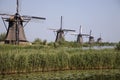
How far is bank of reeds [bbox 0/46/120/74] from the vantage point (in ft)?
53.6

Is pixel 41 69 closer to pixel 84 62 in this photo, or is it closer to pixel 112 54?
pixel 84 62

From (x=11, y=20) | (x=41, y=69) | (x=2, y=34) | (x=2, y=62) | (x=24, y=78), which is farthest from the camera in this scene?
(x=2, y=34)

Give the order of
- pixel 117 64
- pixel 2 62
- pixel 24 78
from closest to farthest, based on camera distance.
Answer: pixel 24 78
pixel 2 62
pixel 117 64

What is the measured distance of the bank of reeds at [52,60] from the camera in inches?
643

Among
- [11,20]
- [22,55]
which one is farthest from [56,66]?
[11,20]

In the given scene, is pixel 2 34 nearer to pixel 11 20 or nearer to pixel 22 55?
pixel 11 20

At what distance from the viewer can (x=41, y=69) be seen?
17578mm

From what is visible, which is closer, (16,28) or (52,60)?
(52,60)

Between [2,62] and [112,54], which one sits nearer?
[2,62]

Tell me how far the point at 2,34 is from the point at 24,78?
111 ft

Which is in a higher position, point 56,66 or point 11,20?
point 11,20

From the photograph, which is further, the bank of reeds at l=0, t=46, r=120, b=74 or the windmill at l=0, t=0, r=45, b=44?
the windmill at l=0, t=0, r=45, b=44

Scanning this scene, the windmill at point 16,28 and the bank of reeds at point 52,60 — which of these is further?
the windmill at point 16,28

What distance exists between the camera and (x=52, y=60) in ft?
58.3
